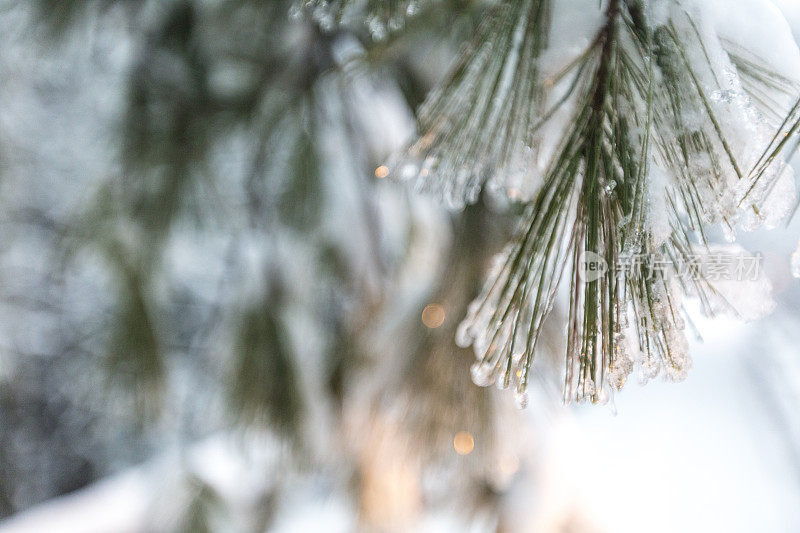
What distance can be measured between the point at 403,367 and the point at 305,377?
280 millimetres

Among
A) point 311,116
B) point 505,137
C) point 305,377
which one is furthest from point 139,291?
point 505,137

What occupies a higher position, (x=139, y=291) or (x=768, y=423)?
(x=139, y=291)

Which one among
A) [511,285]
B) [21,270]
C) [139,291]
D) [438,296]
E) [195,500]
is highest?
[511,285]

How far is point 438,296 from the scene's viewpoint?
691 mm

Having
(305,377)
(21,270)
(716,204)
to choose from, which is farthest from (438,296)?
(21,270)

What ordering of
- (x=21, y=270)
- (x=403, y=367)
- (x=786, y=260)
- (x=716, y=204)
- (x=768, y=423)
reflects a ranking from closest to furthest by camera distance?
(x=716, y=204)
(x=786, y=260)
(x=403, y=367)
(x=768, y=423)
(x=21, y=270)

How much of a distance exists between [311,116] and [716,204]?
74cm

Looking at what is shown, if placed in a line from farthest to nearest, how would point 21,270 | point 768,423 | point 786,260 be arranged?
point 21,270 < point 768,423 < point 786,260

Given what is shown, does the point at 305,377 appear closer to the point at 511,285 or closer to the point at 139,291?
the point at 139,291

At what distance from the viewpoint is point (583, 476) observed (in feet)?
3.09

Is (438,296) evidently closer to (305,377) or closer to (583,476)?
(305,377)

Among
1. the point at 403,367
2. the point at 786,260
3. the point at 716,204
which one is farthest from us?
the point at 403,367

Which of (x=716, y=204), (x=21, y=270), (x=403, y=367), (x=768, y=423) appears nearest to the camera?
(x=716, y=204)

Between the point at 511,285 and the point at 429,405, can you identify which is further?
the point at 429,405
